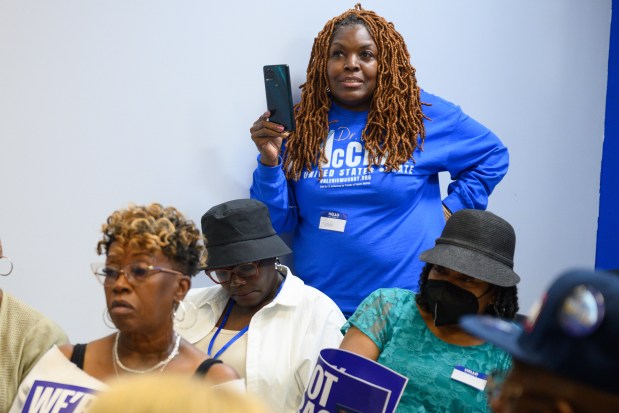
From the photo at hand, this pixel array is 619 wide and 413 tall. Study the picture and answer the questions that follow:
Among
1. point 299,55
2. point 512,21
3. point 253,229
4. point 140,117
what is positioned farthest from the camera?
point 512,21

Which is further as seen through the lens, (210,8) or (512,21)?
(512,21)

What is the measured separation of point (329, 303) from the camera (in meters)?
3.27

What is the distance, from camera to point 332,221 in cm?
377

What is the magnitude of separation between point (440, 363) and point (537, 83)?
329cm

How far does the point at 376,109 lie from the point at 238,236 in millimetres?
986

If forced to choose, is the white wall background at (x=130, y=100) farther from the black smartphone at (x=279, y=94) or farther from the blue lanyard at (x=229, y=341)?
the blue lanyard at (x=229, y=341)

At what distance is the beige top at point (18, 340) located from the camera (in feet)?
8.82

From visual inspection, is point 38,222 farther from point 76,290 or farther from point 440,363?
point 440,363

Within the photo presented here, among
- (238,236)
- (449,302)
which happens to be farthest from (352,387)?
(238,236)

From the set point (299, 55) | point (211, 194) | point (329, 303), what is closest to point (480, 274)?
point (329, 303)

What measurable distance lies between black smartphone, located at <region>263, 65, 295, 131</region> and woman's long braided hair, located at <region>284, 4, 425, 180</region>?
9.8 inches

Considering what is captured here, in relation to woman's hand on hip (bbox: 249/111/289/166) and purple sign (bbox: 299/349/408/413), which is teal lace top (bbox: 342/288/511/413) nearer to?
purple sign (bbox: 299/349/408/413)

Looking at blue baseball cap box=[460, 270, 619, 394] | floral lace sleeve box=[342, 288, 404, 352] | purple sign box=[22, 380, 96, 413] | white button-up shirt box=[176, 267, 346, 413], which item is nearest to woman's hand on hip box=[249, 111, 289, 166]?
white button-up shirt box=[176, 267, 346, 413]

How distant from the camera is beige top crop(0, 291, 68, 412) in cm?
269
